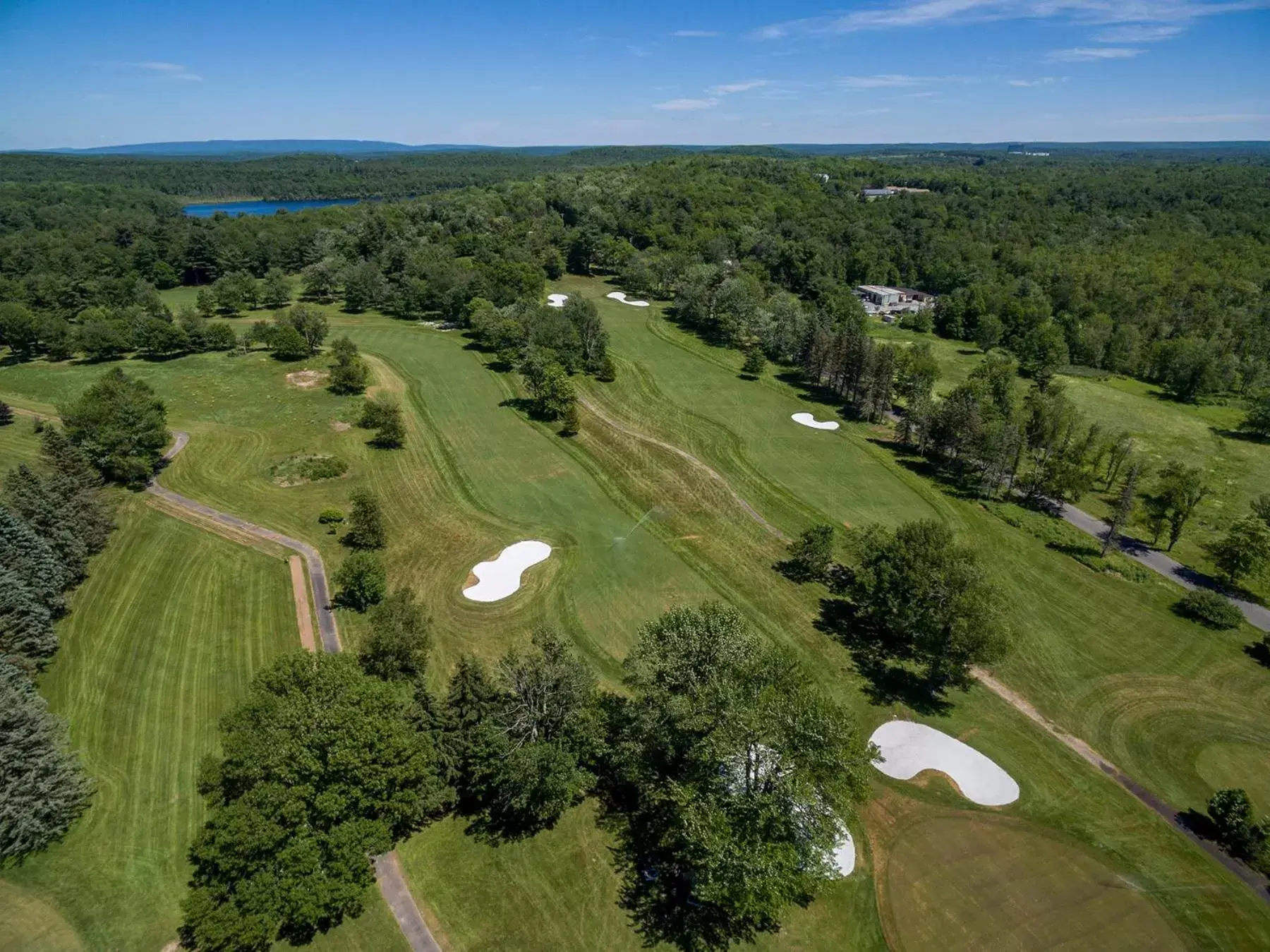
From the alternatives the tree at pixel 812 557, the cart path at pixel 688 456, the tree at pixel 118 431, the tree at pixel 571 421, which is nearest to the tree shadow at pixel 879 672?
the tree at pixel 812 557

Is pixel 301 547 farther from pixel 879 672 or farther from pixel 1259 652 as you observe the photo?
pixel 1259 652

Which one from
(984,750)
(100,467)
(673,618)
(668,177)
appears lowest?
(984,750)

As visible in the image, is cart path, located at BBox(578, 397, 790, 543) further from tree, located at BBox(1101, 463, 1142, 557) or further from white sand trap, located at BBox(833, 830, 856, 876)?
white sand trap, located at BBox(833, 830, 856, 876)

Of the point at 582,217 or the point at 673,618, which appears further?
the point at 582,217

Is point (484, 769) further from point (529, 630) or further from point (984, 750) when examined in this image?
point (984, 750)

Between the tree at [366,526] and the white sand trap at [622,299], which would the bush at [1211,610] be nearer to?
the tree at [366,526]

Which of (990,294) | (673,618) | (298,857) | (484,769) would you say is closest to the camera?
(298,857)

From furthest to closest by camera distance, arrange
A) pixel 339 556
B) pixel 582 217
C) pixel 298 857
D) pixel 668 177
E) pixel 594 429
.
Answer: pixel 668 177 < pixel 582 217 < pixel 594 429 < pixel 339 556 < pixel 298 857

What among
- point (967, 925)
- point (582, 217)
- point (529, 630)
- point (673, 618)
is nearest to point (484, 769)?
point (673, 618)
